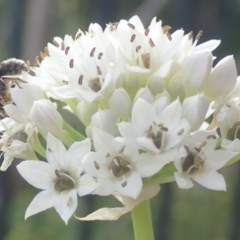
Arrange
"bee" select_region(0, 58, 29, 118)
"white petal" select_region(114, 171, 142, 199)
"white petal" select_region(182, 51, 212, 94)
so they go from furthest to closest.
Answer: "bee" select_region(0, 58, 29, 118) → "white petal" select_region(182, 51, 212, 94) → "white petal" select_region(114, 171, 142, 199)

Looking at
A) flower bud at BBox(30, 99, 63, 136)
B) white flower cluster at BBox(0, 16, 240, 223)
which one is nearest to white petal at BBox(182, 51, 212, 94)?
white flower cluster at BBox(0, 16, 240, 223)

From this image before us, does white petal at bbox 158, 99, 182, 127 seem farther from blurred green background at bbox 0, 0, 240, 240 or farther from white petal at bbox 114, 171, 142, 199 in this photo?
blurred green background at bbox 0, 0, 240, 240

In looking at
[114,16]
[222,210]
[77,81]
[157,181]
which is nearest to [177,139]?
[157,181]

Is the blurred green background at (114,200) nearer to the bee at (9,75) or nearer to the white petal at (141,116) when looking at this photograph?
the bee at (9,75)

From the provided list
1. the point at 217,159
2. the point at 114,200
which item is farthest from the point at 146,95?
the point at 114,200

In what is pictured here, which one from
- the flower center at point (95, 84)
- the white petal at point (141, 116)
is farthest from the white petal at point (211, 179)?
the flower center at point (95, 84)

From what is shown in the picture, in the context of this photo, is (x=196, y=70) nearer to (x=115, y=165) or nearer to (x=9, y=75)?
(x=115, y=165)
